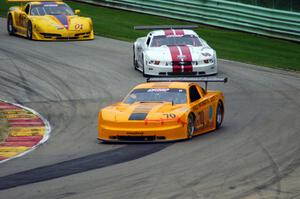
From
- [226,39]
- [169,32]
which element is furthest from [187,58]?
[226,39]

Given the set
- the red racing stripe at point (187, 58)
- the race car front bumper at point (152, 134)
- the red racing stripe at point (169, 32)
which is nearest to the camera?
the race car front bumper at point (152, 134)

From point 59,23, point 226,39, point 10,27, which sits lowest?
point 226,39

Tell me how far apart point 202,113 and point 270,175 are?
4672 mm

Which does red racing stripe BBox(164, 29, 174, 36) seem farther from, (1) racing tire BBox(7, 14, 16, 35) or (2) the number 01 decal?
(1) racing tire BBox(7, 14, 16, 35)

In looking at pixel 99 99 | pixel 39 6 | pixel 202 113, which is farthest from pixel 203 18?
pixel 202 113

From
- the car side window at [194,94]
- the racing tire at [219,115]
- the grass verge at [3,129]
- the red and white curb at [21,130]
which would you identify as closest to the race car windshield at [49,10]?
the red and white curb at [21,130]

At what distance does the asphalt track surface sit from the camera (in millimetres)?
13055

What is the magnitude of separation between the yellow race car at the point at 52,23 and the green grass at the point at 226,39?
1899 millimetres

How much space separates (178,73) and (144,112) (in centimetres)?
877

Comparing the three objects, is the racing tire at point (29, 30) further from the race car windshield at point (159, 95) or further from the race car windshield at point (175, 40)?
the race car windshield at point (159, 95)

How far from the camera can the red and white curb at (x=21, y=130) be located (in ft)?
56.7

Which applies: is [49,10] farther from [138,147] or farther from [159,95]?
[138,147]

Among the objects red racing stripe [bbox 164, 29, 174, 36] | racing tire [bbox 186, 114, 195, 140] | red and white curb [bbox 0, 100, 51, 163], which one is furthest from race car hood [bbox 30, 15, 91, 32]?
racing tire [bbox 186, 114, 195, 140]

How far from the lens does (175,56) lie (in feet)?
85.9
